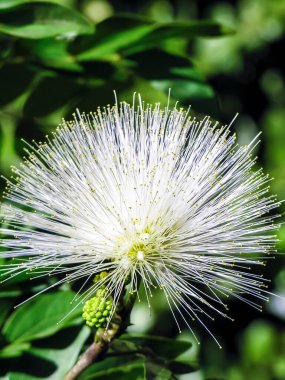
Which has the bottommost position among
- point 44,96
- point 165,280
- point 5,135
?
point 165,280

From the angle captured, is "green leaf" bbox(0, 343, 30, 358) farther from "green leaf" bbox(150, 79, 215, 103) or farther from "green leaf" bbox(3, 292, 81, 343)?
"green leaf" bbox(150, 79, 215, 103)

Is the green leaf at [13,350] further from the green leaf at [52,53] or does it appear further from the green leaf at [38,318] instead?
the green leaf at [52,53]

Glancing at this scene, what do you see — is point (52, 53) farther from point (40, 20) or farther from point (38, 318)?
point (38, 318)

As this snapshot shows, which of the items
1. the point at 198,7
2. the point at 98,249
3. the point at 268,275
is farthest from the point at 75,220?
the point at 198,7

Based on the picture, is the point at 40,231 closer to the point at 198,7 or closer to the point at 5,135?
the point at 5,135

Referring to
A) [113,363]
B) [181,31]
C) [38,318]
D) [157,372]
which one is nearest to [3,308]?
[38,318]

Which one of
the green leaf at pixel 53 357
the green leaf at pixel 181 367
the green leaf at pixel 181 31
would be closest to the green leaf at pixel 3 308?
the green leaf at pixel 53 357

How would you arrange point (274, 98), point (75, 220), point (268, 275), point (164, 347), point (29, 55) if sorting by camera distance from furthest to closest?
point (274, 98) → point (268, 275) → point (29, 55) → point (164, 347) → point (75, 220)

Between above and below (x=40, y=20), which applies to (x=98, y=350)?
below
